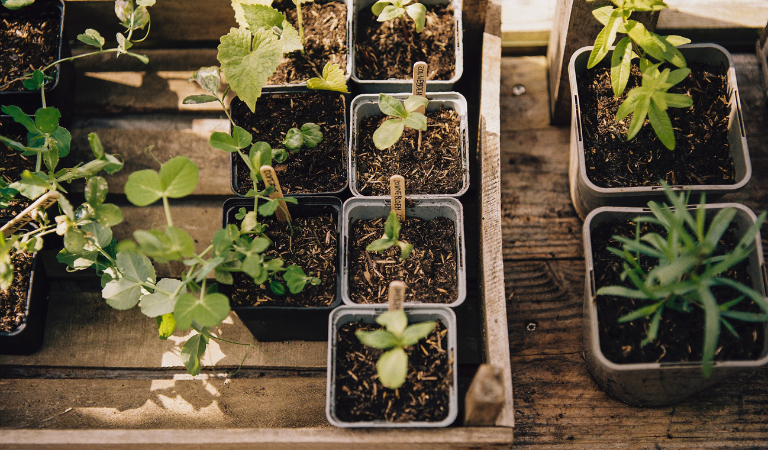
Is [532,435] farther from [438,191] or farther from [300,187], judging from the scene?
[300,187]

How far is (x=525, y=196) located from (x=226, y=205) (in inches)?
36.1

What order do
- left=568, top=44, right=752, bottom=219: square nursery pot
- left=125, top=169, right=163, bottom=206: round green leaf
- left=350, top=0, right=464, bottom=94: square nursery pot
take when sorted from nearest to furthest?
left=125, top=169, right=163, bottom=206: round green leaf < left=568, top=44, right=752, bottom=219: square nursery pot < left=350, top=0, right=464, bottom=94: square nursery pot

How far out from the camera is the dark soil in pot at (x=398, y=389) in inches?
52.0

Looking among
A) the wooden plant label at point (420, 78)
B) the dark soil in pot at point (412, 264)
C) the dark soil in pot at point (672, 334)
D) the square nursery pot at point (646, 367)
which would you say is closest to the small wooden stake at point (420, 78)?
the wooden plant label at point (420, 78)

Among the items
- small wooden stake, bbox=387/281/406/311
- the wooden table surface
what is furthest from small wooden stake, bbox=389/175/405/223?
the wooden table surface

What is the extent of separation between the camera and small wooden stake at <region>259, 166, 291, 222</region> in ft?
4.50

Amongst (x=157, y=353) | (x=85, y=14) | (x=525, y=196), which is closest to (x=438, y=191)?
(x=525, y=196)

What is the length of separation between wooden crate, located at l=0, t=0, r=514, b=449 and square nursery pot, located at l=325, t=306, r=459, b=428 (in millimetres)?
31

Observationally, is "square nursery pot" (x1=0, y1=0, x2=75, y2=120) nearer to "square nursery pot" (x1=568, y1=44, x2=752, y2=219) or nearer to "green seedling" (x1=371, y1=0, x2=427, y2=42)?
"green seedling" (x1=371, y1=0, x2=427, y2=42)

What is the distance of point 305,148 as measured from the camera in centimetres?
167

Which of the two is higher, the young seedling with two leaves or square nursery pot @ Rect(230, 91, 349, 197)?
the young seedling with two leaves

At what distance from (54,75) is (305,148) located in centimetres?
86

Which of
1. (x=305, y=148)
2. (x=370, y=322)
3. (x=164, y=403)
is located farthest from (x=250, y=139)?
(x=164, y=403)

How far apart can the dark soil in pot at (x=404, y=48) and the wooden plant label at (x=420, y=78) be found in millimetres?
211
